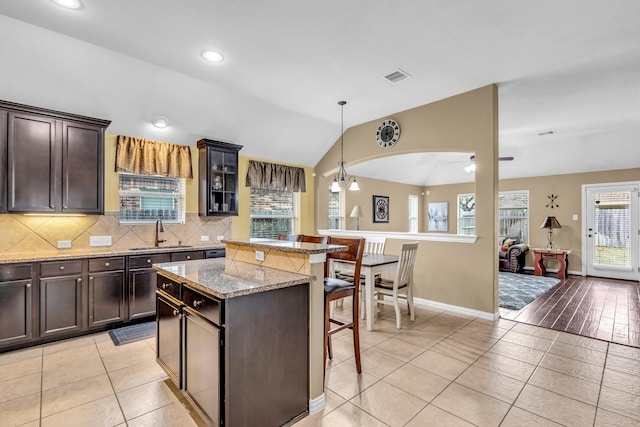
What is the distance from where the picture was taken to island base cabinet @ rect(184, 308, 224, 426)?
1.71 meters

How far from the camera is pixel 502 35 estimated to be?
276cm

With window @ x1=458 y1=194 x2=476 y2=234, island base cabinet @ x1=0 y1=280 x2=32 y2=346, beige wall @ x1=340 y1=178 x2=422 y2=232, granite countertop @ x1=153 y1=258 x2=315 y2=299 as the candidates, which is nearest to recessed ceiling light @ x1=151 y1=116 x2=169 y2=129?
island base cabinet @ x1=0 y1=280 x2=32 y2=346

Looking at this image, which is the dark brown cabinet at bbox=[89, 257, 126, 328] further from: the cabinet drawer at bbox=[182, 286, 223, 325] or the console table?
the console table

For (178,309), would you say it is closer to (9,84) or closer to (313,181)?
(9,84)

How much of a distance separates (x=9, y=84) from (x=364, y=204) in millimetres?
6075

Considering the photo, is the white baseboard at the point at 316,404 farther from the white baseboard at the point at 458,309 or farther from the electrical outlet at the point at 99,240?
the electrical outlet at the point at 99,240

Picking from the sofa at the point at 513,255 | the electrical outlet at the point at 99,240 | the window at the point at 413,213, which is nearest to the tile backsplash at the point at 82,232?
the electrical outlet at the point at 99,240

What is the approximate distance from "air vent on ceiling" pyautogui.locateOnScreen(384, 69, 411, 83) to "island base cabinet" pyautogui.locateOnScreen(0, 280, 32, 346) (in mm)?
4261

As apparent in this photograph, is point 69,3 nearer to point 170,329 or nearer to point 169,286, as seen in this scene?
point 169,286

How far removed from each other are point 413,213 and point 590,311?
528 cm

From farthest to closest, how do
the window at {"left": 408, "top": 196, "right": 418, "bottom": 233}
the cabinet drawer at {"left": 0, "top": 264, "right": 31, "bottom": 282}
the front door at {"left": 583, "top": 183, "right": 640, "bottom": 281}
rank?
the window at {"left": 408, "top": 196, "right": 418, "bottom": 233} → the front door at {"left": 583, "top": 183, "right": 640, "bottom": 281} → the cabinet drawer at {"left": 0, "top": 264, "right": 31, "bottom": 282}

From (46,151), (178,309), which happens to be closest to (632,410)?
(178,309)

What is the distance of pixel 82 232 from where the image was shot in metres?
3.80

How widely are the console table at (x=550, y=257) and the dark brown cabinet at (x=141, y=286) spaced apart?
24.9ft
